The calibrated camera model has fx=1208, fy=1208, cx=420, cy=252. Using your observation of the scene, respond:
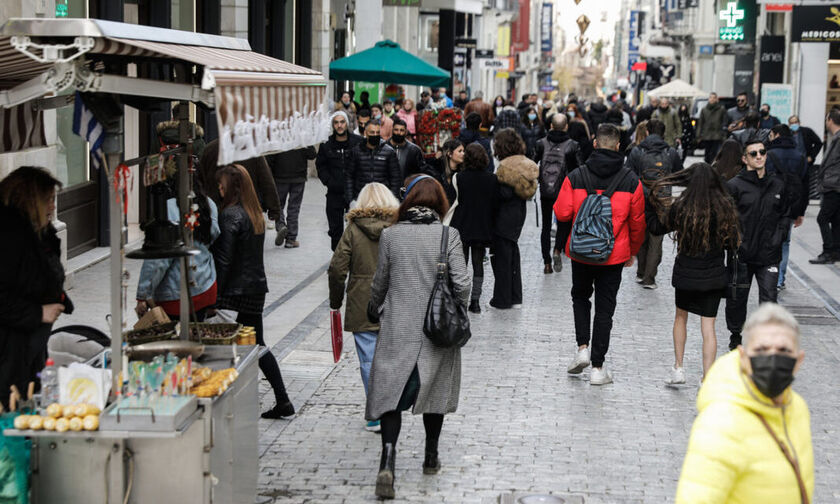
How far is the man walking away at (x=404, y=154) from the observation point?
1348 cm

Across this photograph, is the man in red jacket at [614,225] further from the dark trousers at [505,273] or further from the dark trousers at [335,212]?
the dark trousers at [335,212]

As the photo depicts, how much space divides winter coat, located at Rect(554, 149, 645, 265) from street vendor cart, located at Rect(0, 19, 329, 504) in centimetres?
381

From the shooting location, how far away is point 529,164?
39.3 ft

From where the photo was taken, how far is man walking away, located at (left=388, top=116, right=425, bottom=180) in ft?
44.2

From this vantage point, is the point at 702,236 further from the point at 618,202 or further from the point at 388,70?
the point at 388,70

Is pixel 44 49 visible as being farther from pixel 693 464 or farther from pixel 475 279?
pixel 475 279

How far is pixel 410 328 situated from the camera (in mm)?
6789

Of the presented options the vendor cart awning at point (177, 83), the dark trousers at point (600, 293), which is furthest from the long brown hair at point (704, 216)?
the vendor cart awning at point (177, 83)

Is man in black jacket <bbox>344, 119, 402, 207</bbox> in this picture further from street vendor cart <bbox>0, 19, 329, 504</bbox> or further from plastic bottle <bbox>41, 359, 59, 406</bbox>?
plastic bottle <bbox>41, 359, 59, 406</bbox>

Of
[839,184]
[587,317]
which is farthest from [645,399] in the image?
[839,184]

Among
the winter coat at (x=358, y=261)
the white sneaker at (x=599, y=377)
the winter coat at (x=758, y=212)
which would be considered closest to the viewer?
the winter coat at (x=358, y=261)

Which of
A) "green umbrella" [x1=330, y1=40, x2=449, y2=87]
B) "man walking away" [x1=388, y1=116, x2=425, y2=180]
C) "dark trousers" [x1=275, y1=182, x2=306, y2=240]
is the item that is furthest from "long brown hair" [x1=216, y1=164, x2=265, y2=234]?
"green umbrella" [x1=330, y1=40, x2=449, y2=87]

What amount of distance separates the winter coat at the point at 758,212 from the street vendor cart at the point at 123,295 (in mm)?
5076

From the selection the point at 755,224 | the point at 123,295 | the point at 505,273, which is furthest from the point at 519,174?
the point at 123,295
